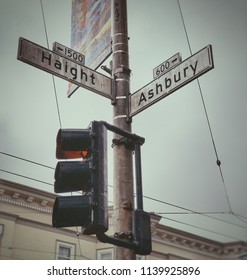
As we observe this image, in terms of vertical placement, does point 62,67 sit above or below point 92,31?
below

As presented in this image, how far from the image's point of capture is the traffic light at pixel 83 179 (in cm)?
197

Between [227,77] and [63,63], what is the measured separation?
385cm

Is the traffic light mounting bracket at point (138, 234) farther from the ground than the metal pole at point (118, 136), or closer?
closer

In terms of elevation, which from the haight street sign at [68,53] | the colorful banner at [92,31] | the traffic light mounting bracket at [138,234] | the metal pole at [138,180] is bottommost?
the traffic light mounting bracket at [138,234]

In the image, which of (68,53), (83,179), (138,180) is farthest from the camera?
(68,53)

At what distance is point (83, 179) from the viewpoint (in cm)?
209

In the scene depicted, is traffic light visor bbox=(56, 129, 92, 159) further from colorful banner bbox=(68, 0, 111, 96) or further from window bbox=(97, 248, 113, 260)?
window bbox=(97, 248, 113, 260)

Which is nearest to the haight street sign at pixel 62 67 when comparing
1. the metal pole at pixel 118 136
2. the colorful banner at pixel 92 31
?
the metal pole at pixel 118 136

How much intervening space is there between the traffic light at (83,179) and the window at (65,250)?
12975 mm

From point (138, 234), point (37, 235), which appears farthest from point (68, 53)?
point (37, 235)

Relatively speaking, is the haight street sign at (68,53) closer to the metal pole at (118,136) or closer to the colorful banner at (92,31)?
the colorful banner at (92,31)

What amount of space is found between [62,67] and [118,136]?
709mm

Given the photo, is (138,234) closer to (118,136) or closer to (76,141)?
(76,141)
